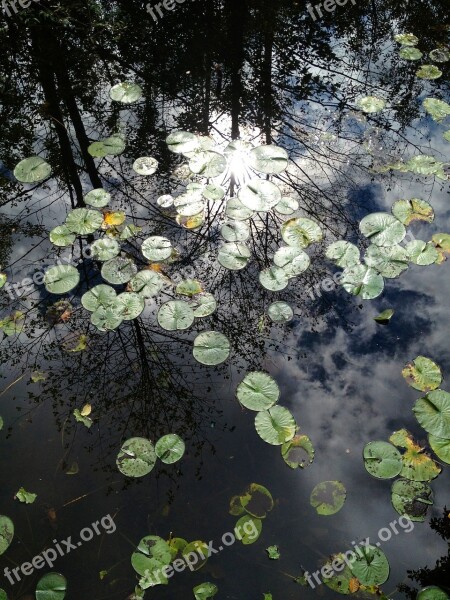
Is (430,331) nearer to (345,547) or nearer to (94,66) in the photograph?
(345,547)

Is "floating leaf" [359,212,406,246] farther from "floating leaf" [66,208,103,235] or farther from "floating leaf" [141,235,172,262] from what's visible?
"floating leaf" [66,208,103,235]

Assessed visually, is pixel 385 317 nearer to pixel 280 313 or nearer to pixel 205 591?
pixel 280 313

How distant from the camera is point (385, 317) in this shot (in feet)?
10.00

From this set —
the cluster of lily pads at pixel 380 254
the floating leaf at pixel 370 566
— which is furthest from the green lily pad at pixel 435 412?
the cluster of lily pads at pixel 380 254

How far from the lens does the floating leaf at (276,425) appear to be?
2.45 m

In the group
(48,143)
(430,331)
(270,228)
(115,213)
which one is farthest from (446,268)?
(48,143)

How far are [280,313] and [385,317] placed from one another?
709 millimetres

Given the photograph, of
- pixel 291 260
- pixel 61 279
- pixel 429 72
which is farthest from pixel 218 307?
pixel 429 72

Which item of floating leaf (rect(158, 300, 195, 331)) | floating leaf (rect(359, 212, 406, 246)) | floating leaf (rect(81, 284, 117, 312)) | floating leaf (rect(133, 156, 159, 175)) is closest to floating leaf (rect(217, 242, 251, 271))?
floating leaf (rect(158, 300, 195, 331))

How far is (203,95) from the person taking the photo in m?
4.93

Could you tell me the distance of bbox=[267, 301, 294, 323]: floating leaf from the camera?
9.90 ft

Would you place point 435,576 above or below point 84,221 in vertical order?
below

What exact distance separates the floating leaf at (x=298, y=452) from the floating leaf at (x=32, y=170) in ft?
10.1

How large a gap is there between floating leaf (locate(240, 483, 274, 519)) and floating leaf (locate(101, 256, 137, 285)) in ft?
5.16
